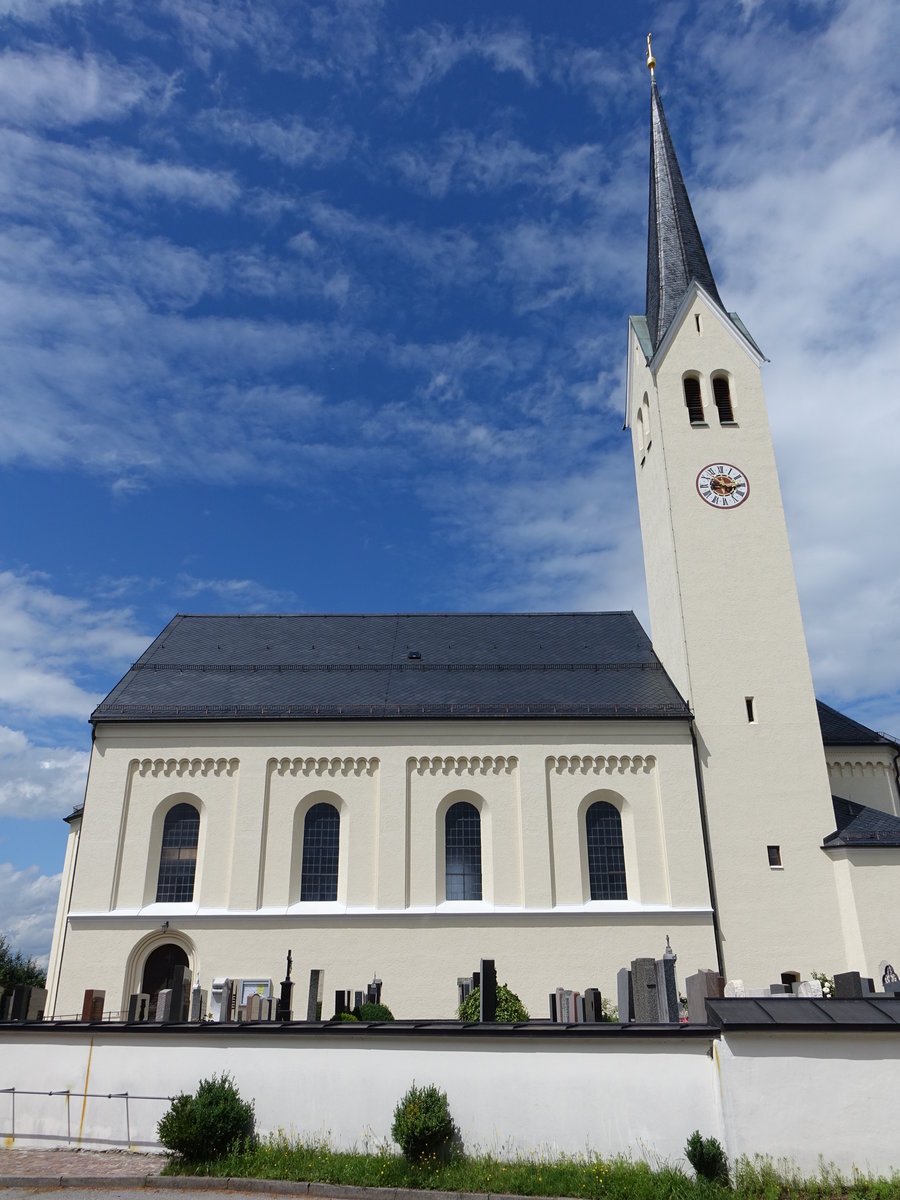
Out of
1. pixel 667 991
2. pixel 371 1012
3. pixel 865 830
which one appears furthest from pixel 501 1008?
pixel 865 830

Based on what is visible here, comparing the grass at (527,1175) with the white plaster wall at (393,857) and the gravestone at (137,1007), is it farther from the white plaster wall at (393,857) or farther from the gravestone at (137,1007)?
the white plaster wall at (393,857)

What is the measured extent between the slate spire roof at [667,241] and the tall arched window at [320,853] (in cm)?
1877

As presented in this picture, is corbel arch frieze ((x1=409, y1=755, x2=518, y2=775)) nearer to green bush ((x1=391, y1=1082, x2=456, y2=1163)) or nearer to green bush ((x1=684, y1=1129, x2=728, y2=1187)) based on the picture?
green bush ((x1=391, y1=1082, x2=456, y2=1163))

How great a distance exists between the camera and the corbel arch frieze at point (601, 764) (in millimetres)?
25875

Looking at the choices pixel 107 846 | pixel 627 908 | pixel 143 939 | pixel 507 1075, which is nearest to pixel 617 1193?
pixel 507 1075

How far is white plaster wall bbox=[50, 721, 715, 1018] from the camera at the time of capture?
23.6 metres

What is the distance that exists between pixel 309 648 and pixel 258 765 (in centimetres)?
584

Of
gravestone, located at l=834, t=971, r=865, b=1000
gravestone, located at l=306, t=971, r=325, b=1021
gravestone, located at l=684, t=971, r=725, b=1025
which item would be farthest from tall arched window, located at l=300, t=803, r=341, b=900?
gravestone, located at l=834, t=971, r=865, b=1000

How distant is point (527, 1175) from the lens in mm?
11250

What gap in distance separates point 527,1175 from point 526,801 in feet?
46.7

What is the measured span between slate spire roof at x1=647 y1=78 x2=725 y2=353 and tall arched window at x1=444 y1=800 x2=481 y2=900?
1689 cm

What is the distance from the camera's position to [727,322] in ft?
102

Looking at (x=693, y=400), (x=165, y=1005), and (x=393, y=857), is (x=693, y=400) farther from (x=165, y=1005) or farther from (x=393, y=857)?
(x=165, y=1005)

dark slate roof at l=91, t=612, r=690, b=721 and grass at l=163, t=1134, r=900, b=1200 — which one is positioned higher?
dark slate roof at l=91, t=612, r=690, b=721
